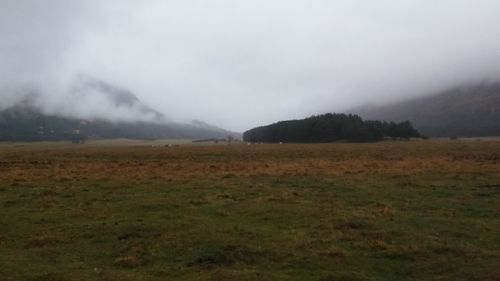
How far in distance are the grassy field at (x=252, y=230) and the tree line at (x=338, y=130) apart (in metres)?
115

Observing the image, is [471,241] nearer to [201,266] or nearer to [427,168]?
[201,266]

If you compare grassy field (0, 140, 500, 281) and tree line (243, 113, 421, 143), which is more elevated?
tree line (243, 113, 421, 143)

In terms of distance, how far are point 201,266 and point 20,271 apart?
4771mm

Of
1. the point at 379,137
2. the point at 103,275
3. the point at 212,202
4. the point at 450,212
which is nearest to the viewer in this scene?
the point at 103,275

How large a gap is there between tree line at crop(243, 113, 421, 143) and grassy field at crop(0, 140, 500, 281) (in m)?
115

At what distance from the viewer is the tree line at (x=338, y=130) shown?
481 feet

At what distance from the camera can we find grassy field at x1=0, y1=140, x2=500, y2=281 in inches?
543

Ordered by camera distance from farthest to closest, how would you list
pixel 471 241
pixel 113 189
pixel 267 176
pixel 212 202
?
pixel 267 176 < pixel 113 189 < pixel 212 202 < pixel 471 241

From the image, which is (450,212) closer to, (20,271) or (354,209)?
(354,209)

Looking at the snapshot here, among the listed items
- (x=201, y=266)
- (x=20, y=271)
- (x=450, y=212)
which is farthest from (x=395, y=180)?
(x=20, y=271)

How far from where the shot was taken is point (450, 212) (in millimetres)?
22172

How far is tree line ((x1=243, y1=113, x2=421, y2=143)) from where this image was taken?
481 ft

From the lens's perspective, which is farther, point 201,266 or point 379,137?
point 379,137

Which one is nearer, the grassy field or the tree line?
the grassy field
